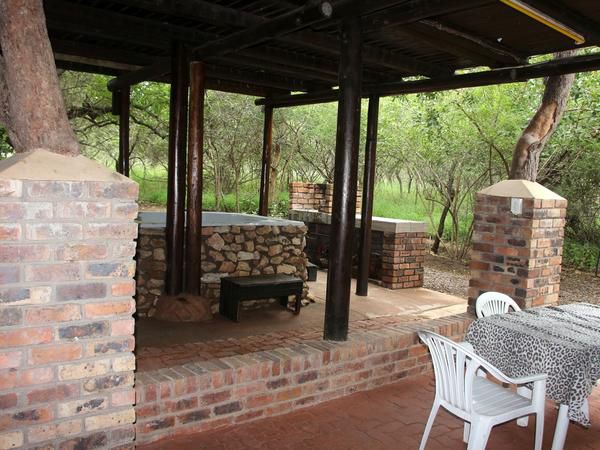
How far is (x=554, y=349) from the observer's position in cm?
265

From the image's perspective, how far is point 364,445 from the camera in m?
2.77

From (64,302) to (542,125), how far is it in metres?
6.12

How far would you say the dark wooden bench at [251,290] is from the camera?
5.18 m

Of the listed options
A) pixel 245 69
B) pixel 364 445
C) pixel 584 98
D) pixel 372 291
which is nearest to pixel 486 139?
pixel 584 98

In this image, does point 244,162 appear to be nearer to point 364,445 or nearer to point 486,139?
point 486,139

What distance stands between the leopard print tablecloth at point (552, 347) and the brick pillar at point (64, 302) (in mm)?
2009

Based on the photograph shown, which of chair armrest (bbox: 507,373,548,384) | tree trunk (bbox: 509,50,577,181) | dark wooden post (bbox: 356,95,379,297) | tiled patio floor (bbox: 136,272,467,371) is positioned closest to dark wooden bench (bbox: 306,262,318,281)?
tiled patio floor (bbox: 136,272,467,371)

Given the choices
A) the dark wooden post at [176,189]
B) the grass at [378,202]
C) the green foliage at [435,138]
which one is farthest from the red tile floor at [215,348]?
the grass at [378,202]

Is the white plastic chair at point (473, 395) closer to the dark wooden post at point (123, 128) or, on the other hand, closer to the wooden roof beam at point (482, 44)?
the wooden roof beam at point (482, 44)

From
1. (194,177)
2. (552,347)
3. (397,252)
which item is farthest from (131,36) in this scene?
(397,252)

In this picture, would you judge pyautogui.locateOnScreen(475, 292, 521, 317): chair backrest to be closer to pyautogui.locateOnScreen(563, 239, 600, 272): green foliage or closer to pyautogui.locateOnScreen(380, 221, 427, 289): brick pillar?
pyautogui.locateOnScreen(380, 221, 427, 289): brick pillar

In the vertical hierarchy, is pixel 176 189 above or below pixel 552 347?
above

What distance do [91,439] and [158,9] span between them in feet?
10.3

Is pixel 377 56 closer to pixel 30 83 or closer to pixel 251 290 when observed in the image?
pixel 251 290
